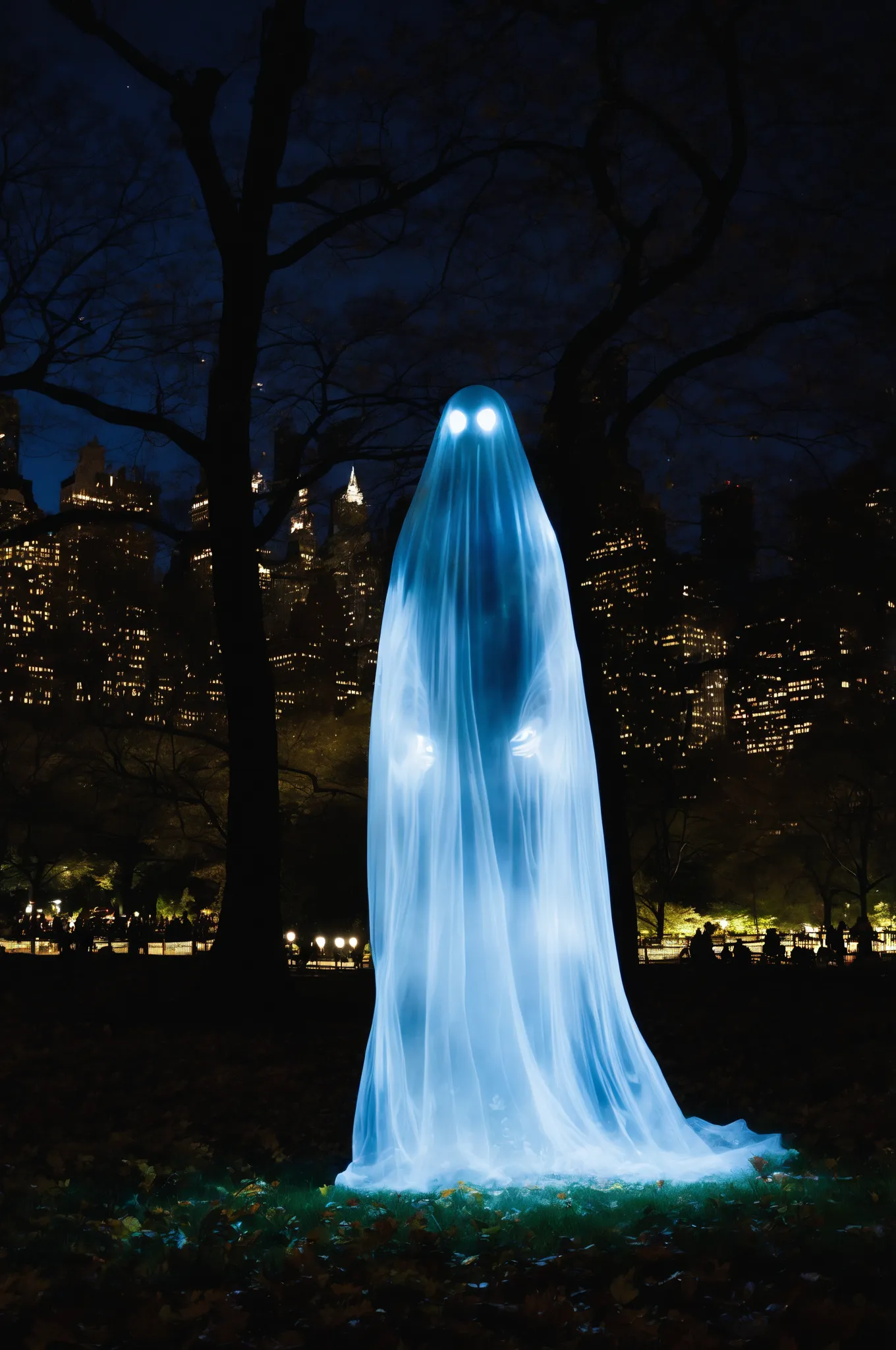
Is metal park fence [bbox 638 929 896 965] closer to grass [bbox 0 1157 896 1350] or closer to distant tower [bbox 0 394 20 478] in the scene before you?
distant tower [bbox 0 394 20 478]

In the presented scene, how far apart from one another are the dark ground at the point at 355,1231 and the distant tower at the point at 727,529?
814 centimetres

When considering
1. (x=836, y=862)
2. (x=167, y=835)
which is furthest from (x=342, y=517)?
(x=836, y=862)

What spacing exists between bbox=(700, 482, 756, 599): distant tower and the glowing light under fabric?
10.1 meters

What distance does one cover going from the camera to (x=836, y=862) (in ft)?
127

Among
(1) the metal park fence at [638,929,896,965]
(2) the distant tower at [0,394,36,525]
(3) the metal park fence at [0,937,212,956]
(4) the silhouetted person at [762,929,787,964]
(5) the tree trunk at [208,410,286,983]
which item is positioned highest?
(2) the distant tower at [0,394,36,525]

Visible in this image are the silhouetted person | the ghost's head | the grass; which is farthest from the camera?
the silhouetted person

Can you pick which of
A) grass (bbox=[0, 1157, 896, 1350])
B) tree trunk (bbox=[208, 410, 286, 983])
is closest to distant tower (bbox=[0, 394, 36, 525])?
tree trunk (bbox=[208, 410, 286, 983])

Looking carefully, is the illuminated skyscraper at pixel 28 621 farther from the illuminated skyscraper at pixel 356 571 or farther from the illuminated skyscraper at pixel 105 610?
the illuminated skyscraper at pixel 356 571

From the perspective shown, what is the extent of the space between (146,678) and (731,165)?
51.1 ft

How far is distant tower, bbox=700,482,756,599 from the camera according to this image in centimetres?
1634

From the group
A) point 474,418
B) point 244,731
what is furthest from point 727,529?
point 474,418

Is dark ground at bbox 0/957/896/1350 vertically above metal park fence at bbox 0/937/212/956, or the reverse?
metal park fence at bbox 0/937/212/956

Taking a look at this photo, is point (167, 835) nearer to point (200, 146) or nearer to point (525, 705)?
point (200, 146)

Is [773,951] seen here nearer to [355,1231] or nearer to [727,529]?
[727,529]
